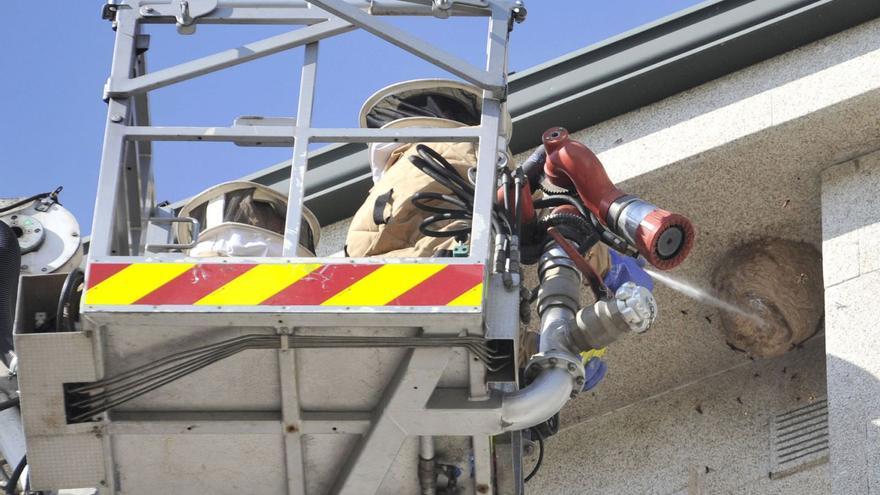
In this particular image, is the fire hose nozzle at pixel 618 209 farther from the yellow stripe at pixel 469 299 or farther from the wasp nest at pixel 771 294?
the wasp nest at pixel 771 294

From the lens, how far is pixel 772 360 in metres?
9.85

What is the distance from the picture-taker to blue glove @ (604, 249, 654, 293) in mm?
7977

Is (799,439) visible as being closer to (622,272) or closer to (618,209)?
(622,272)

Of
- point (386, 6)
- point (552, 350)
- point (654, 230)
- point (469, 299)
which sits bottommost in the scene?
point (552, 350)

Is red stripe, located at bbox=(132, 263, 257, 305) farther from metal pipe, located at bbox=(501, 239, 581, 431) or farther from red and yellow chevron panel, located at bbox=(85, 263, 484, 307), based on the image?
metal pipe, located at bbox=(501, 239, 581, 431)

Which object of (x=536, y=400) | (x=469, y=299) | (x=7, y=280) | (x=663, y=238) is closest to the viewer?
(x=469, y=299)

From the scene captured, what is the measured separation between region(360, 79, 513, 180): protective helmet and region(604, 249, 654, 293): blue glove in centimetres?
87

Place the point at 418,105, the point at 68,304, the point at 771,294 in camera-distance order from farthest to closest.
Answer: the point at 771,294 → the point at 418,105 → the point at 68,304

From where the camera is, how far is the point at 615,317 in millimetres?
6754

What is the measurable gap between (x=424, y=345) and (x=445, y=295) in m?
0.26

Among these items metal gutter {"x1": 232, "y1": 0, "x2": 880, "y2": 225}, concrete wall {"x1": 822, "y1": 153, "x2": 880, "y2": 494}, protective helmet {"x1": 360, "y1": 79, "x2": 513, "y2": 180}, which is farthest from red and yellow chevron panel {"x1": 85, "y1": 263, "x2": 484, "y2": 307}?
metal gutter {"x1": 232, "y1": 0, "x2": 880, "y2": 225}

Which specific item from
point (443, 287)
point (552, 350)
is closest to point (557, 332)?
point (552, 350)

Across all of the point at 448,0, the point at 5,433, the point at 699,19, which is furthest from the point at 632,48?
the point at 5,433

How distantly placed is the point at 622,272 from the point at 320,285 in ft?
7.46
